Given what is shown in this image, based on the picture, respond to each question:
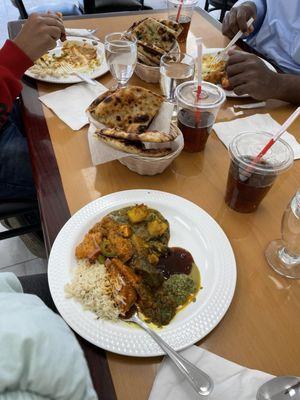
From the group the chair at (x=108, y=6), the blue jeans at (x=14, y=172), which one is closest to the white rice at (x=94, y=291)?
the blue jeans at (x=14, y=172)

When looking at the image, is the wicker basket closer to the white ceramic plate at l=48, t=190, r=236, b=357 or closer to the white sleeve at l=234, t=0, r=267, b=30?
the white ceramic plate at l=48, t=190, r=236, b=357

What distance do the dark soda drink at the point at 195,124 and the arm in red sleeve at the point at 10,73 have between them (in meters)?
0.55

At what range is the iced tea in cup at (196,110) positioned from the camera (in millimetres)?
923

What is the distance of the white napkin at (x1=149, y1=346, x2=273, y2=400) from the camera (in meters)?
0.53

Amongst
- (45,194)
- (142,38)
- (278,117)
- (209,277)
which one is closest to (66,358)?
(209,277)

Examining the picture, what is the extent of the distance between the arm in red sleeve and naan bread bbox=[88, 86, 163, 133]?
Result: 31 centimetres

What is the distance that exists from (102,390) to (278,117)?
1.01m

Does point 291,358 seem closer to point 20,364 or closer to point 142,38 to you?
point 20,364

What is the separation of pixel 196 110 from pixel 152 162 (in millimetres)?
218

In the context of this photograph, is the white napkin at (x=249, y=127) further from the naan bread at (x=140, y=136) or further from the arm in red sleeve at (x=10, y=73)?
the arm in red sleeve at (x=10, y=73)

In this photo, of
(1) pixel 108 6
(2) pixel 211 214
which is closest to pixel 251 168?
(2) pixel 211 214

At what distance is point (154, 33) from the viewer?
122 centimetres

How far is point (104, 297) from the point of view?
622mm

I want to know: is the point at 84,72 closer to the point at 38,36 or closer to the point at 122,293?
the point at 38,36
